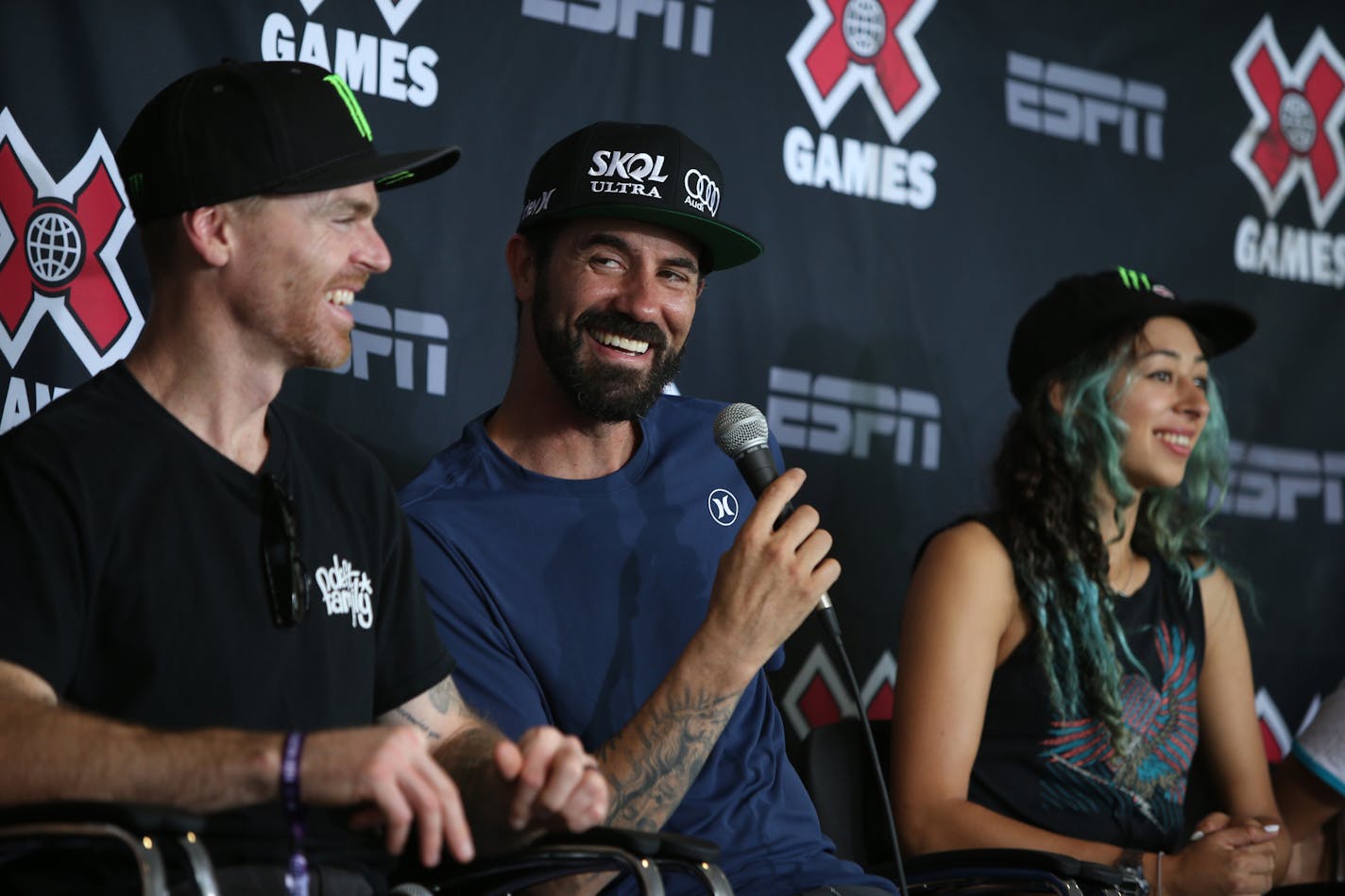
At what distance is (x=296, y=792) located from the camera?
1365mm

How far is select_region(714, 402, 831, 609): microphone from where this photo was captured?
1946 millimetres

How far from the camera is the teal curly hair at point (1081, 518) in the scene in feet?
8.50

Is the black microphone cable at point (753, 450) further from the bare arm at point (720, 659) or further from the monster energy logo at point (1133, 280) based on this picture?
the monster energy logo at point (1133, 280)

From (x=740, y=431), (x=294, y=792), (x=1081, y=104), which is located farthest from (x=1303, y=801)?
(x=294, y=792)

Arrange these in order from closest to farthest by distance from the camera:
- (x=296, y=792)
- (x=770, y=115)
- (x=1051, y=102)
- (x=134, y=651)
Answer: (x=296, y=792), (x=134, y=651), (x=770, y=115), (x=1051, y=102)

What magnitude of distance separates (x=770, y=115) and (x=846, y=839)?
1.42 meters

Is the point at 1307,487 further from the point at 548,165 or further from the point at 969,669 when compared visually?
the point at 548,165

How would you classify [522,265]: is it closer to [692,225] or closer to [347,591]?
[692,225]

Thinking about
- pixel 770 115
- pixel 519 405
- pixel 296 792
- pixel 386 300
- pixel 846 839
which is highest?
pixel 770 115

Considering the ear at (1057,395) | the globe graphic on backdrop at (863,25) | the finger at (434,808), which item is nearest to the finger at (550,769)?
the finger at (434,808)

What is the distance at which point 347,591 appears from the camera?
176 centimetres

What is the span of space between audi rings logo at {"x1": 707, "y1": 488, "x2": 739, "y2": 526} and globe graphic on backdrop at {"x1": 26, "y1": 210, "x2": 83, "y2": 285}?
3.31 feet

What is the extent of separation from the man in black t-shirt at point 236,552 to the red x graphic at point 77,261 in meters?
0.68

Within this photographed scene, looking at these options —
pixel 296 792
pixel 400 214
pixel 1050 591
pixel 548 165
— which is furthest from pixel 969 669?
pixel 296 792
